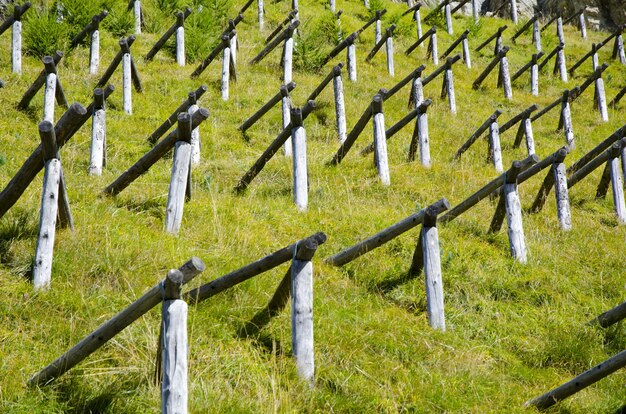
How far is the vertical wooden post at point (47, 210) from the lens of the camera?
4.75m

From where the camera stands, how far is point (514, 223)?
283 inches

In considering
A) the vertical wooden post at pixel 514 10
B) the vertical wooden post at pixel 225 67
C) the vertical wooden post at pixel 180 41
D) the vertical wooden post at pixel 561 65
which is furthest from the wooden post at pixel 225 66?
the vertical wooden post at pixel 514 10

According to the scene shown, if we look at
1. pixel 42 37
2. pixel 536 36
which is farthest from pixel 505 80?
pixel 42 37

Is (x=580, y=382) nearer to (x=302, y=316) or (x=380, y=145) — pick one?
(x=302, y=316)

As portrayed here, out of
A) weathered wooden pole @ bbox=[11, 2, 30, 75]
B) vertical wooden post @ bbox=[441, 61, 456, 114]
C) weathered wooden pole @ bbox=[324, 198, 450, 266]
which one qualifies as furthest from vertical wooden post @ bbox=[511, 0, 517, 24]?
weathered wooden pole @ bbox=[324, 198, 450, 266]

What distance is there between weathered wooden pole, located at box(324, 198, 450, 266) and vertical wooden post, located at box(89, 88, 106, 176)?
3.16m

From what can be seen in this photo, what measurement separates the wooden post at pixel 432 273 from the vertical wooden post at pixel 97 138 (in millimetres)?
3926

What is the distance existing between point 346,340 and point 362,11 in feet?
51.9

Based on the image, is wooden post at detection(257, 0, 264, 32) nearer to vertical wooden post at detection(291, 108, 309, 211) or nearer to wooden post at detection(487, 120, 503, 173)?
wooden post at detection(487, 120, 503, 173)

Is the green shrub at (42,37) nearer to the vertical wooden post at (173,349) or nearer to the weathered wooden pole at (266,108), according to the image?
the weathered wooden pole at (266,108)

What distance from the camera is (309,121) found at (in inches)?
433

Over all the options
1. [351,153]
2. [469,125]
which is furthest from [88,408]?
[469,125]

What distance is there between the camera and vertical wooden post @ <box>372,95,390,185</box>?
8.91 m

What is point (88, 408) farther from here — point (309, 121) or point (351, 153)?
A: point (309, 121)
